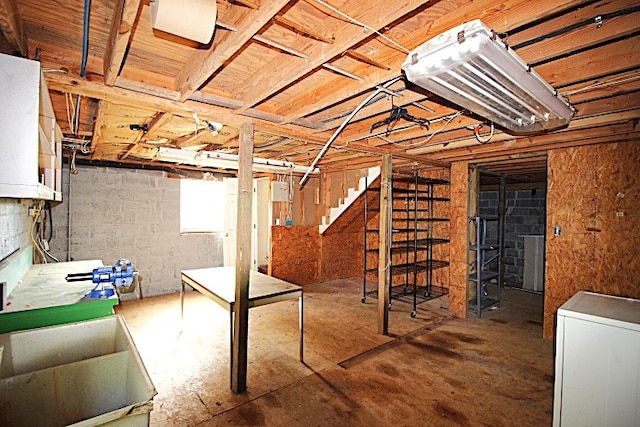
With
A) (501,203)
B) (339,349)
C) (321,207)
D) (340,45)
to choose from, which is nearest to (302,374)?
(339,349)

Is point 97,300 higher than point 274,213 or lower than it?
lower

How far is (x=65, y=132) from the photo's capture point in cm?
325

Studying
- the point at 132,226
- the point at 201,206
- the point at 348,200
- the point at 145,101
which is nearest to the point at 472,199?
the point at 348,200

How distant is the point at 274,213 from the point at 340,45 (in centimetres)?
430

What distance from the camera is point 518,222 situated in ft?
20.5

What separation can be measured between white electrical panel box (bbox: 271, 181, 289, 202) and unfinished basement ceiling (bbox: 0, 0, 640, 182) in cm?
229

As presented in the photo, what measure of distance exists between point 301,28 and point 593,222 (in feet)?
11.8

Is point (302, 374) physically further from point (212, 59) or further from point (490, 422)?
point (212, 59)

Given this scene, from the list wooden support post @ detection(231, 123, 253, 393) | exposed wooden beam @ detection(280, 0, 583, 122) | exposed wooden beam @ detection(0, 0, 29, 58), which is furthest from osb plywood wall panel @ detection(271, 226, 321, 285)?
exposed wooden beam @ detection(0, 0, 29, 58)

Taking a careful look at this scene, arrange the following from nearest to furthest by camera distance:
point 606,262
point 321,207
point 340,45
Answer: point 340,45
point 606,262
point 321,207

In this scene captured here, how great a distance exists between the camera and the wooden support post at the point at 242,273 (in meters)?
2.42

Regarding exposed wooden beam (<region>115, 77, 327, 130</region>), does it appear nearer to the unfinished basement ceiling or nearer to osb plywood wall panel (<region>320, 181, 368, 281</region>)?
the unfinished basement ceiling

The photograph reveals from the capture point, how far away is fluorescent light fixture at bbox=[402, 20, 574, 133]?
112 centimetres

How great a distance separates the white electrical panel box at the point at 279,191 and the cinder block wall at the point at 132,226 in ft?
4.39
